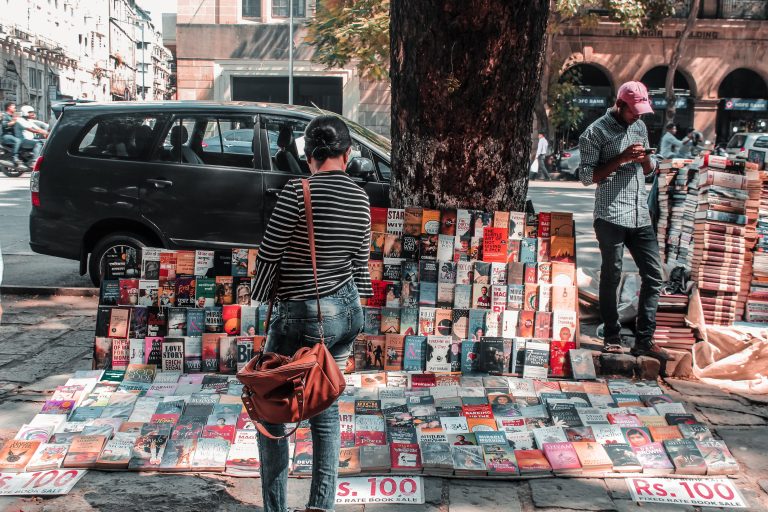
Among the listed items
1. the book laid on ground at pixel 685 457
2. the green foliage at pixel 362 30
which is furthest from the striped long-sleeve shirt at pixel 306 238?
the green foliage at pixel 362 30

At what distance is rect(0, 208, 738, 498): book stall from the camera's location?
397 centimetres

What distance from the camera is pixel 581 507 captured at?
3.57m

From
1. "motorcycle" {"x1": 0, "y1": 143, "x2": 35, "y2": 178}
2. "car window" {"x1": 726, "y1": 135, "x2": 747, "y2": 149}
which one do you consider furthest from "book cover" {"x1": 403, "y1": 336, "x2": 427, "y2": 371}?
"car window" {"x1": 726, "y1": 135, "x2": 747, "y2": 149}

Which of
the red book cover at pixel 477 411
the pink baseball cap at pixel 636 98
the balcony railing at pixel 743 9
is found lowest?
the red book cover at pixel 477 411

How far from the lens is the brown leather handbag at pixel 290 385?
9.38 ft

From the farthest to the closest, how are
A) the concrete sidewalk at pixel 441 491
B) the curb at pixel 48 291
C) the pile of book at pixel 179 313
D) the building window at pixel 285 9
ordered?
the building window at pixel 285 9 < the curb at pixel 48 291 < the pile of book at pixel 179 313 < the concrete sidewalk at pixel 441 491

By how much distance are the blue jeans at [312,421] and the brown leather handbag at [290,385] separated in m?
0.12

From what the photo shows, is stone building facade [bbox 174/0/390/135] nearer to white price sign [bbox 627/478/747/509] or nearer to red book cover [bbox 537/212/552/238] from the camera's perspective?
red book cover [bbox 537/212/552/238]

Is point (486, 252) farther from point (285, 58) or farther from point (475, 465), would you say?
point (285, 58)

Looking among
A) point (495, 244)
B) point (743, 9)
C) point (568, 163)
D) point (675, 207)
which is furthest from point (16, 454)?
point (743, 9)

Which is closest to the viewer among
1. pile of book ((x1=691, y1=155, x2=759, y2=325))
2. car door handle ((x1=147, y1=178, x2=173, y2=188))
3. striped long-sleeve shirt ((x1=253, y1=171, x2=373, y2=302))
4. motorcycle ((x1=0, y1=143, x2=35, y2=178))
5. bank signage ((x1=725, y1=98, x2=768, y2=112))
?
striped long-sleeve shirt ((x1=253, y1=171, x2=373, y2=302))

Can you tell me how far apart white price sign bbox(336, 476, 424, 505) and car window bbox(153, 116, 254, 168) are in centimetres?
408

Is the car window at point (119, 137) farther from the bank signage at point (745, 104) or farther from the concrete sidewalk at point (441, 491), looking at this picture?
the bank signage at point (745, 104)

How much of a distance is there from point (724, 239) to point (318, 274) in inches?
148
